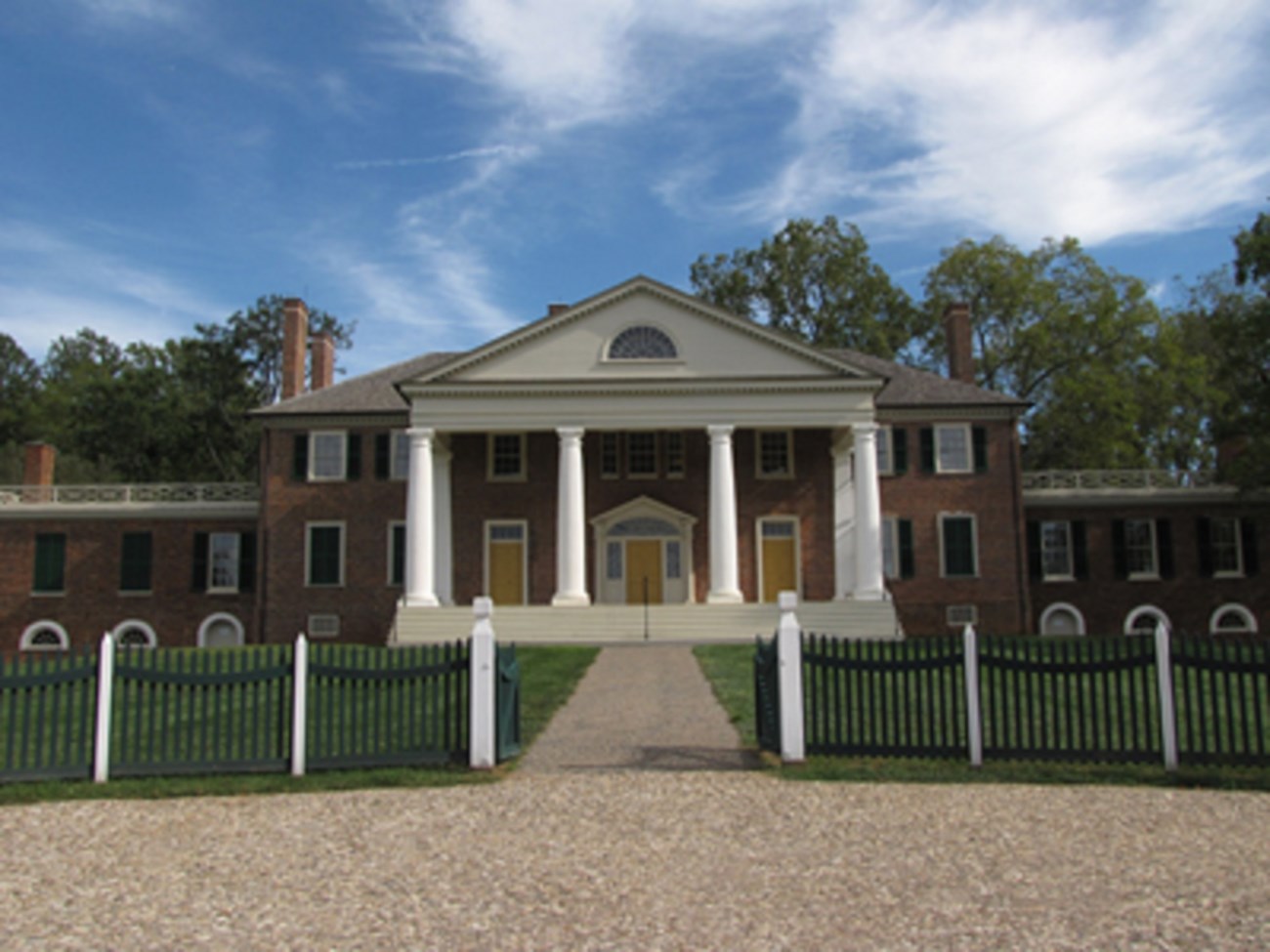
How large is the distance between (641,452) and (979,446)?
10186 mm

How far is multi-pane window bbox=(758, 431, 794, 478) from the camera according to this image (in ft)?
109

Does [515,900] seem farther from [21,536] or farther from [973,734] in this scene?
[21,536]

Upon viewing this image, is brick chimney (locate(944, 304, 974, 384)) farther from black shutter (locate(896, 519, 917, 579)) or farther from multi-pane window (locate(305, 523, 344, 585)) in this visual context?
multi-pane window (locate(305, 523, 344, 585))

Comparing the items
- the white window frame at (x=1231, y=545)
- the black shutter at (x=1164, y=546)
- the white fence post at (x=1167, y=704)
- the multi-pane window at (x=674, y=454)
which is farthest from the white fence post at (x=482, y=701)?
the white window frame at (x=1231, y=545)

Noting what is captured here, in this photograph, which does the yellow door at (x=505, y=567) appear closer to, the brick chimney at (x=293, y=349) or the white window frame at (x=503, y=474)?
the white window frame at (x=503, y=474)

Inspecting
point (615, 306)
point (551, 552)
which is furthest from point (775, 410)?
point (551, 552)

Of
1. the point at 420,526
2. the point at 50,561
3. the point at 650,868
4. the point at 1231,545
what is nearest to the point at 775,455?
the point at 420,526

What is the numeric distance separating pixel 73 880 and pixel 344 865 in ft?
5.80

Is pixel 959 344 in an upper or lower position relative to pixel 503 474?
upper

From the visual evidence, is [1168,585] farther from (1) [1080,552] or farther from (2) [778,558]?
(2) [778,558]

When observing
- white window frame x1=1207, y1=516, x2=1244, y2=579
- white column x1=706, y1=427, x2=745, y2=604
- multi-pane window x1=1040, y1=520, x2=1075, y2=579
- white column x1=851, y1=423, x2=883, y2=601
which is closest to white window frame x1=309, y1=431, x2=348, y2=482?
white column x1=706, y1=427, x2=745, y2=604

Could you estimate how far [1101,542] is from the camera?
3384cm

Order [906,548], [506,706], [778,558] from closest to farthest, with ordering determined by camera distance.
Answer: [506,706]
[778,558]
[906,548]

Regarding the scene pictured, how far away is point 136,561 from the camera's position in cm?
3416
